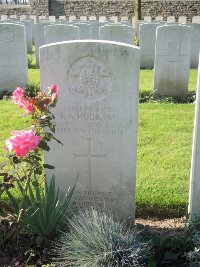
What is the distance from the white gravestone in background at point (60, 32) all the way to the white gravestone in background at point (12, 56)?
1217 millimetres

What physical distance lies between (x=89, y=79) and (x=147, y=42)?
337 inches

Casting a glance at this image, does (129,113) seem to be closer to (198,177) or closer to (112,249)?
(198,177)

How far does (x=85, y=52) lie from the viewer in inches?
119

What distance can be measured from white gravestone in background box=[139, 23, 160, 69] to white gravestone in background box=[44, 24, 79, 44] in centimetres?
286

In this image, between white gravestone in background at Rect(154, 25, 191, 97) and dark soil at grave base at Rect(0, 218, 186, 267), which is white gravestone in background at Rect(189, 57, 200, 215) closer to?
dark soil at grave base at Rect(0, 218, 186, 267)

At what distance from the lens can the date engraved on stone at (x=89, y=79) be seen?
305 centimetres

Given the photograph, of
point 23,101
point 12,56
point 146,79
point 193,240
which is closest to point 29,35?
point 146,79

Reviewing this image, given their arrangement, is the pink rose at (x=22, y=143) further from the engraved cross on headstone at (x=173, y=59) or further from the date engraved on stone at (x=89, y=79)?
the engraved cross on headstone at (x=173, y=59)

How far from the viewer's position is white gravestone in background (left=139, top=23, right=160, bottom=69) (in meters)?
11.1

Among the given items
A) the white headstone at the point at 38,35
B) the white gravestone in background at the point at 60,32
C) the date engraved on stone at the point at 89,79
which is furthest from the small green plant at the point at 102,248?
the white headstone at the point at 38,35

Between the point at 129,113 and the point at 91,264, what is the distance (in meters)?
1.19

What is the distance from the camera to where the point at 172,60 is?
300 inches

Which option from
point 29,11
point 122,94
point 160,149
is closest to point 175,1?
point 29,11

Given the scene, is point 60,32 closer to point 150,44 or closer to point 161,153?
point 150,44
